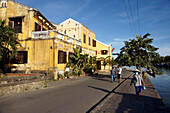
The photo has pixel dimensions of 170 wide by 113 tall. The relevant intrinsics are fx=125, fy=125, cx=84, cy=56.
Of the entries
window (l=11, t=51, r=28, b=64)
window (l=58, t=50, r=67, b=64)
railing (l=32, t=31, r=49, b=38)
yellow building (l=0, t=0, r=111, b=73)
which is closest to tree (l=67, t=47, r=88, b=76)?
yellow building (l=0, t=0, r=111, b=73)

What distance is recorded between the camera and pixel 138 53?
1384cm

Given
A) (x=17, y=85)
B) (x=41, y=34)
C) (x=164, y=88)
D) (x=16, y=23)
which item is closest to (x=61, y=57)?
(x=41, y=34)

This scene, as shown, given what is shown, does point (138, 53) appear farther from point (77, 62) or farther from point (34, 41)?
point (34, 41)

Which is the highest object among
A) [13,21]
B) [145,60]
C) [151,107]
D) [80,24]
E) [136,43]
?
[80,24]

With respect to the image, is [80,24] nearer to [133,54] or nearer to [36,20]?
[36,20]

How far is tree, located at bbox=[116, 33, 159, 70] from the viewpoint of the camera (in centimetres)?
1312

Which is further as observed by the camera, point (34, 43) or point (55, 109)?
point (34, 43)

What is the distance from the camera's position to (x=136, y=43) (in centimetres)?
1350

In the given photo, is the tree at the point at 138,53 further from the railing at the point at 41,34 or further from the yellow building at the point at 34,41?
the railing at the point at 41,34

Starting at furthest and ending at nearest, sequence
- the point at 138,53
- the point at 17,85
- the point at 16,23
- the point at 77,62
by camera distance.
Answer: the point at 77,62
the point at 16,23
the point at 138,53
the point at 17,85

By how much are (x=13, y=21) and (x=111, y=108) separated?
1595 cm

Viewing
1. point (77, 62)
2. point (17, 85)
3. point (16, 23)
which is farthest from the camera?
point (77, 62)

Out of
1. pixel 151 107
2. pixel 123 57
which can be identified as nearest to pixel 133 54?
pixel 123 57

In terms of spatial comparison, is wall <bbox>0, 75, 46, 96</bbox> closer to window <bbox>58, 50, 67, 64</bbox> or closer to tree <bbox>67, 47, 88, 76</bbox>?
window <bbox>58, 50, 67, 64</bbox>
